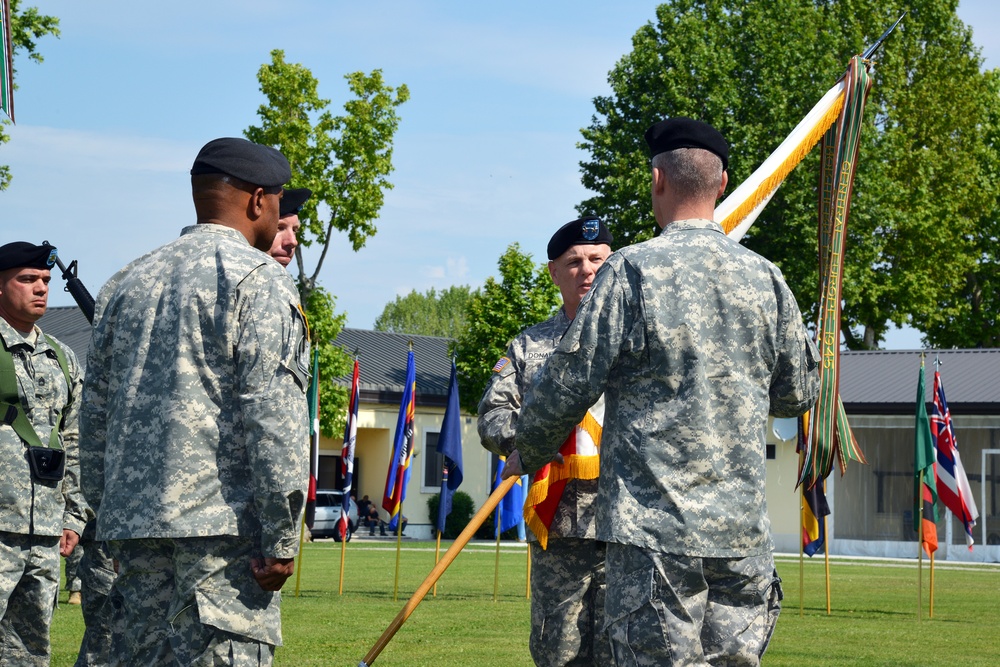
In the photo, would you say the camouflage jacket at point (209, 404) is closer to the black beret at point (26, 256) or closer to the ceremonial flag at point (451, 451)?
the black beret at point (26, 256)

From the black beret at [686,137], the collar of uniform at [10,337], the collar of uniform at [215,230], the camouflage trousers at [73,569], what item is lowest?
the camouflage trousers at [73,569]

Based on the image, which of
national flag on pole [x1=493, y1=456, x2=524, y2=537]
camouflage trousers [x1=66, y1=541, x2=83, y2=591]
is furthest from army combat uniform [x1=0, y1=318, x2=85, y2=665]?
national flag on pole [x1=493, y1=456, x2=524, y2=537]

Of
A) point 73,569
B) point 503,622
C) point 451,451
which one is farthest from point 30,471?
point 451,451

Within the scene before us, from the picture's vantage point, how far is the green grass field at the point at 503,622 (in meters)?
11.0

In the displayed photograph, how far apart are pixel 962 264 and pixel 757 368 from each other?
4425 centimetres

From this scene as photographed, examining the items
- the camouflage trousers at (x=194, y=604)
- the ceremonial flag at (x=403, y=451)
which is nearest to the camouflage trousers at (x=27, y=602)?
the camouflage trousers at (x=194, y=604)

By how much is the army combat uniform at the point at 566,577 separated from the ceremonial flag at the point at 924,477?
11.0 m

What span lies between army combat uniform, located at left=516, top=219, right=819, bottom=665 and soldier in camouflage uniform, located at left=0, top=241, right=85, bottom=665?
3.50 metres

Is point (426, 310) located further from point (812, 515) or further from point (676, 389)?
point (676, 389)

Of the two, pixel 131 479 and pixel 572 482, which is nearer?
pixel 131 479

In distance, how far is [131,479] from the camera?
445cm

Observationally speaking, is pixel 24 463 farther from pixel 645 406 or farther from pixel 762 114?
pixel 762 114

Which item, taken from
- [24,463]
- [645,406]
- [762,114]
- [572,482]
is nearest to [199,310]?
[645,406]

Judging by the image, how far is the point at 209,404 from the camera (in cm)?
443
